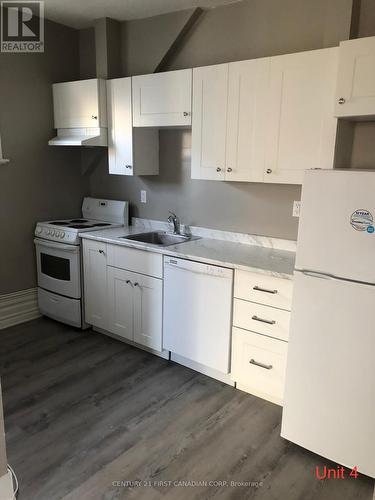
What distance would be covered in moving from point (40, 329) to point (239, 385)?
193 cm

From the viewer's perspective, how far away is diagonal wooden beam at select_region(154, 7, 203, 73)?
122 inches

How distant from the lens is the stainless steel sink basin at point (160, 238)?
3393 millimetres

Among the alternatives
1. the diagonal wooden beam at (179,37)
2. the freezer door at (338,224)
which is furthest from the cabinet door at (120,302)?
the diagonal wooden beam at (179,37)

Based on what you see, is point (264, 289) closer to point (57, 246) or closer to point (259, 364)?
point (259, 364)

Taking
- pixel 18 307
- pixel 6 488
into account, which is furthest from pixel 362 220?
pixel 18 307

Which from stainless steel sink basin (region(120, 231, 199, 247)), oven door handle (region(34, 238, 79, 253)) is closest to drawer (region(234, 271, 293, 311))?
stainless steel sink basin (region(120, 231, 199, 247))

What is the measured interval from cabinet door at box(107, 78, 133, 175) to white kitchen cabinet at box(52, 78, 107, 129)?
2.9 inches

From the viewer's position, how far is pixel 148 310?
3.10 m

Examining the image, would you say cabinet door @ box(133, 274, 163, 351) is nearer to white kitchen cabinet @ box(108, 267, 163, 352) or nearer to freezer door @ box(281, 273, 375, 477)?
white kitchen cabinet @ box(108, 267, 163, 352)

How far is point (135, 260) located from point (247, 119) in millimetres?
1307

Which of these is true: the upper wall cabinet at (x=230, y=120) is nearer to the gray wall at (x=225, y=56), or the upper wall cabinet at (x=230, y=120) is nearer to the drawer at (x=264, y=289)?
the gray wall at (x=225, y=56)

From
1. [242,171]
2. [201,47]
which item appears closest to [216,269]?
[242,171]

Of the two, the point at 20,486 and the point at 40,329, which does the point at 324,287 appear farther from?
the point at 40,329

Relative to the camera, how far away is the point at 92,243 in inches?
134
